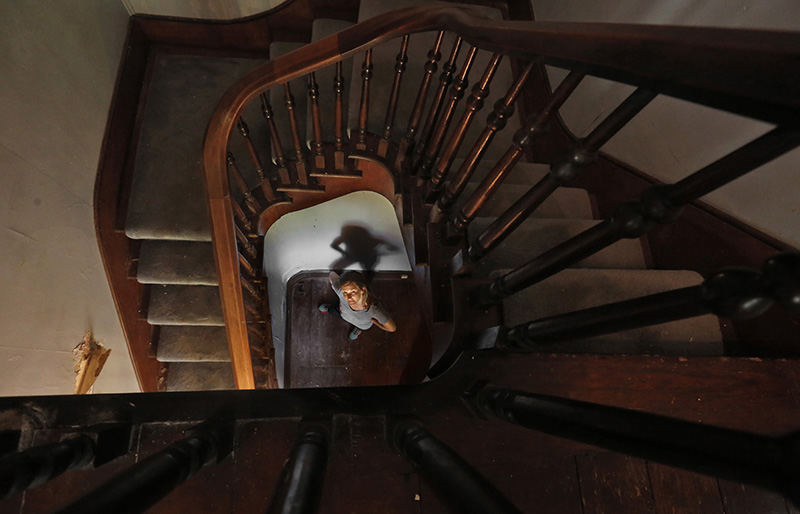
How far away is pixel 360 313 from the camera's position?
9.16ft

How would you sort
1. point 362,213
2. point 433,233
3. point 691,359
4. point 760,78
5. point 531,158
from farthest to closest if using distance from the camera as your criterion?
point 362,213 < point 531,158 < point 433,233 < point 691,359 < point 760,78

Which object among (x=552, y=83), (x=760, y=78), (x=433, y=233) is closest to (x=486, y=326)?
(x=433, y=233)

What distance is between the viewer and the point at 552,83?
2.81 m

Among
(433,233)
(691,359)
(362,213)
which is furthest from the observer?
(362,213)

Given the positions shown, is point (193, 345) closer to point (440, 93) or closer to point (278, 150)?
point (278, 150)

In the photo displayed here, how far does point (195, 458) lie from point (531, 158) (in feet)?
7.93

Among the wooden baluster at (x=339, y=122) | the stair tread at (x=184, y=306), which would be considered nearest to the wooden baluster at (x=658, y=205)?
the wooden baluster at (x=339, y=122)

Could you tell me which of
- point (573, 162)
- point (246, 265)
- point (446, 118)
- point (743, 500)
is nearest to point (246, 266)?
point (246, 265)

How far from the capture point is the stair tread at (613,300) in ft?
4.57

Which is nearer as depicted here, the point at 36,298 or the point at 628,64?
the point at 628,64

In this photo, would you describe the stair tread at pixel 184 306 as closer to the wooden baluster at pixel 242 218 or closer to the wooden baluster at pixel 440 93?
the wooden baluster at pixel 242 218

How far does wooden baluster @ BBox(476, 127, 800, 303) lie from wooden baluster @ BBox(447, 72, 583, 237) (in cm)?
21

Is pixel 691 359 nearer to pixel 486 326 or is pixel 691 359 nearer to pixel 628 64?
pixel 486 326

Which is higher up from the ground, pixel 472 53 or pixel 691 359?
pixel 472 53
